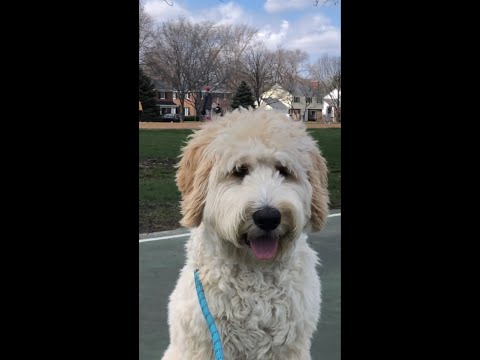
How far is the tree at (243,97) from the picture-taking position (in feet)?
7.32

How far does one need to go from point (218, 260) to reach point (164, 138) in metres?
0.79

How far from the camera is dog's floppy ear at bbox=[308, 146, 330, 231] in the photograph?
1.90 meters

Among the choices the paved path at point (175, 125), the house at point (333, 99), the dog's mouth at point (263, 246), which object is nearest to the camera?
the dog's mouth at point (263, 246)

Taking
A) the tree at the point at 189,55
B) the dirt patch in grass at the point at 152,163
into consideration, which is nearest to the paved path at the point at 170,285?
the dirt patch in grass at the point at 152,163

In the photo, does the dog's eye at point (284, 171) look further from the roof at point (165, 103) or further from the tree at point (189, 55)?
the roof at point (165, 103)

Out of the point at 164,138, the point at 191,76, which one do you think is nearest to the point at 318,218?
the point at 164,138

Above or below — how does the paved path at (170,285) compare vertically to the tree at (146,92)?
below

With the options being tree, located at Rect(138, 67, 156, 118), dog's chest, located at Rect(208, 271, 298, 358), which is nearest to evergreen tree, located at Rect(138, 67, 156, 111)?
tree, located at Rect(138, 67, 156, 118)

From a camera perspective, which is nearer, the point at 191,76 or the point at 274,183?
the point at 274,183

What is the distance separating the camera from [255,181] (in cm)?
174

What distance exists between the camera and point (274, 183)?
173cm

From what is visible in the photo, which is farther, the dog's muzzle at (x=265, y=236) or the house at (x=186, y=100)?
the house at (x=186, y=100)

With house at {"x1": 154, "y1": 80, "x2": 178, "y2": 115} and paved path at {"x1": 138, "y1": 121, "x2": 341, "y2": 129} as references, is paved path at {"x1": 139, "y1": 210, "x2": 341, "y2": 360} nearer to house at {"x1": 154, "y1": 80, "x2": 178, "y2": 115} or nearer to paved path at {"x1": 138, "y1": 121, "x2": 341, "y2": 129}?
paved path at {"x1": 138, "y1": 121, "x2": 341, "y2": 129}
